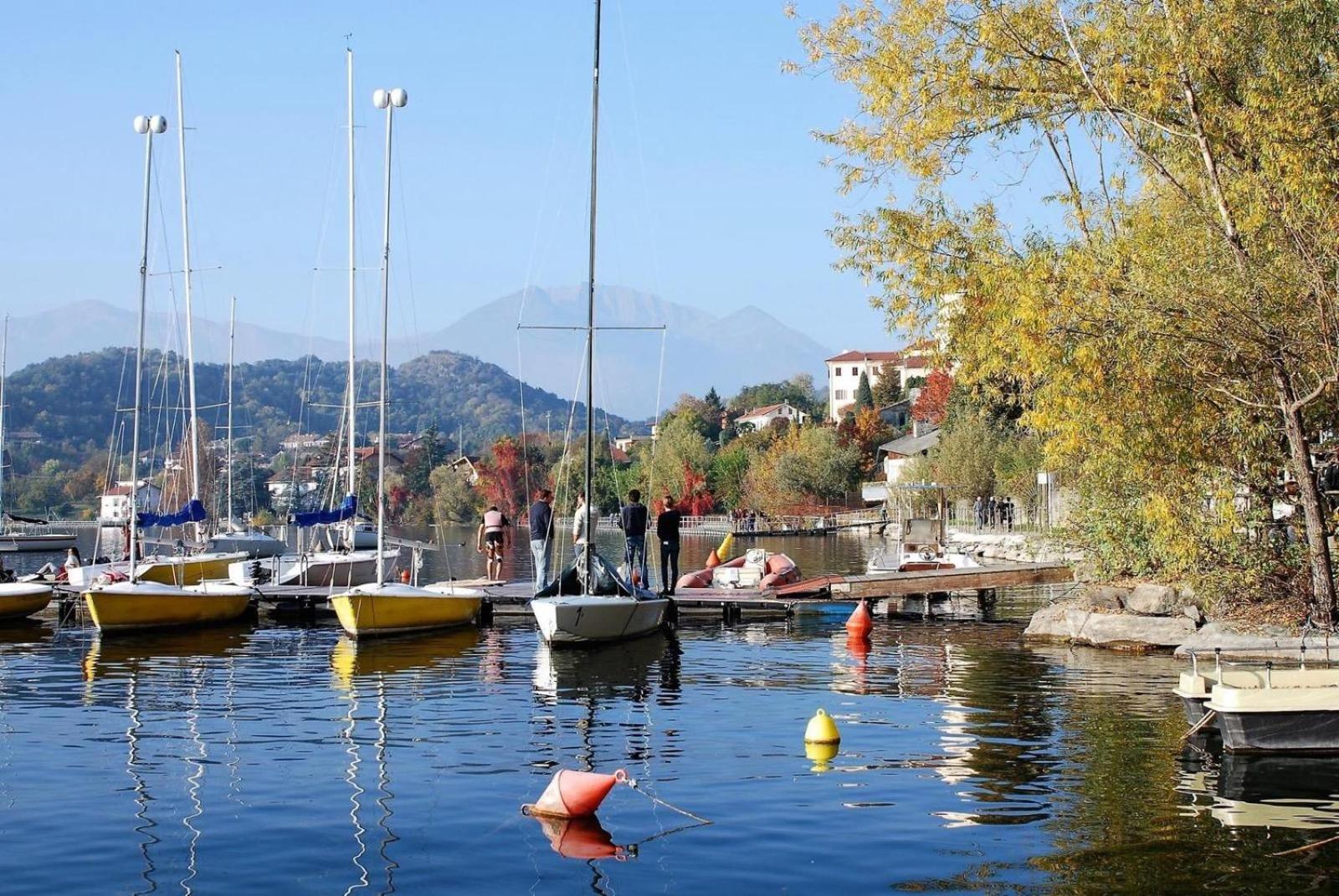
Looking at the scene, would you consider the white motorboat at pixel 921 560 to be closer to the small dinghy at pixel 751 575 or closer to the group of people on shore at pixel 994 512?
the small dinghy at pixel 751 575

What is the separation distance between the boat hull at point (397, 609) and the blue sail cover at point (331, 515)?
6.63 meters

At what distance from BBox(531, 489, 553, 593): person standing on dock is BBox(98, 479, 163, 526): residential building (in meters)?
11.8

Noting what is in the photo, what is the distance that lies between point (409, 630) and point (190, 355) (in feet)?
64.2

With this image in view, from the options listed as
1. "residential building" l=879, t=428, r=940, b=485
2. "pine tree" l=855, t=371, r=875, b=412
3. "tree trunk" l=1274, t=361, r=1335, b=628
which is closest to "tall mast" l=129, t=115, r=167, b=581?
"tree trunk" l=1274, t=361, r=1335, b=628

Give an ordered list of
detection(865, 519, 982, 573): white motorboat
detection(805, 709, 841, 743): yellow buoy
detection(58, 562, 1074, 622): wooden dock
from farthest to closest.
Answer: detection(865, 519, 982, 573): white motorboat, detection(58, 562, 1074, 622): wooden dock, detection(805, 709, 841, 743): yellow buoy

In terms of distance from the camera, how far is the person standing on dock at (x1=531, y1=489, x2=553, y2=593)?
1238 inches

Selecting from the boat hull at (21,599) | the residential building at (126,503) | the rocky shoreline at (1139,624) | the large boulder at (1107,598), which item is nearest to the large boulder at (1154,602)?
the rocky shoreline at (1139,624)

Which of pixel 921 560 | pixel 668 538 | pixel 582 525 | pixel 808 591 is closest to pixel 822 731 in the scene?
pixel 582 525

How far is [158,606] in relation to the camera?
33969 millimetres

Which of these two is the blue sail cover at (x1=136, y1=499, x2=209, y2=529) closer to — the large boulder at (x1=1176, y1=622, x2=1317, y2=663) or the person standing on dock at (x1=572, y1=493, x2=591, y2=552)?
the person standing on dock at (x1=572, y1=493, x2=591, y2=552)

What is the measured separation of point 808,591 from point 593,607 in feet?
28.5

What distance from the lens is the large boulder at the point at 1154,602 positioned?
28.8m

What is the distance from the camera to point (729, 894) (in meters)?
12.4

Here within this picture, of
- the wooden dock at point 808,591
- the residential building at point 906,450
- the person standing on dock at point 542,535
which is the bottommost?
the wooden dock at point 808,591
